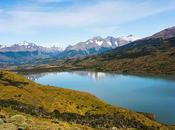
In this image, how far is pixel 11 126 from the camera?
1238 inches

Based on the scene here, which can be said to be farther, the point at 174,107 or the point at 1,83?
the point at 174,107

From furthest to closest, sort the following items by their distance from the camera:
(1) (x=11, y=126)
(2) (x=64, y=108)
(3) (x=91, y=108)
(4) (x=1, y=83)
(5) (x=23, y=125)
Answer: (4) (x=1, y=83) < (3) (x=91, y=108) < (2) (x=64, y=108) < (5) (x=23, y=125) < (1) (x=11, y=126)

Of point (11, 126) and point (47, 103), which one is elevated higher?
point (11, 126)

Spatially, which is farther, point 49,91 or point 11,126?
point 49,91

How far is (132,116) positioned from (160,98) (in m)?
76.0

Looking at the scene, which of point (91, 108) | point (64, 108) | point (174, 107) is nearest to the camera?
point (64, 108)

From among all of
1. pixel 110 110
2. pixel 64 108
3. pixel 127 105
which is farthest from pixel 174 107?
pixel 64 108

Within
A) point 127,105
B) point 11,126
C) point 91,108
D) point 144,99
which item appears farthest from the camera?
point 144,99

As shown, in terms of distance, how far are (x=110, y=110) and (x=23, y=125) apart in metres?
62.5

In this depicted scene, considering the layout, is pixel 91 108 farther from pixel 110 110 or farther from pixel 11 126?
pixel 11 126

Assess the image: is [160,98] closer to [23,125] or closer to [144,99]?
[144,99]

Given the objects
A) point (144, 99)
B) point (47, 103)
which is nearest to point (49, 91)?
point (47, 103)

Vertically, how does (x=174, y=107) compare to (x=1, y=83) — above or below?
below

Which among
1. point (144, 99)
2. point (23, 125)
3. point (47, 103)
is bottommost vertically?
point (144, 99)
